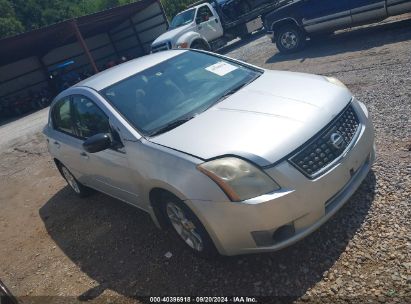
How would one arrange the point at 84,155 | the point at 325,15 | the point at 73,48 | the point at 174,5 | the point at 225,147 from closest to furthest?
the point at 225,147 < the point at 84,155 < the point at 325,15 < the point at 73,48 < the point at 174,5

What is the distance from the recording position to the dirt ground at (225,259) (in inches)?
115

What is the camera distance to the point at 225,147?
3008 mm

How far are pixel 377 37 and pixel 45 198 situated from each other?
27.6ft

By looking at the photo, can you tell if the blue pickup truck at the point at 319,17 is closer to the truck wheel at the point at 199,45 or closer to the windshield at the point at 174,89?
the truck wheel at the point at 199,45

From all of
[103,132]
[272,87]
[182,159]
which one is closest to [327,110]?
[272,87]

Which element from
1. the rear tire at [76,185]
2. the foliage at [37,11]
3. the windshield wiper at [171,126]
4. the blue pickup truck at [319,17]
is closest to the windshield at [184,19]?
the blue pickup truck at [319,17]

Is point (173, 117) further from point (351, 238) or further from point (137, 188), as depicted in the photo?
point (351, 238)

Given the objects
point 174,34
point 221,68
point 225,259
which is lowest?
point 225,259

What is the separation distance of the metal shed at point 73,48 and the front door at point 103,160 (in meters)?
15.0

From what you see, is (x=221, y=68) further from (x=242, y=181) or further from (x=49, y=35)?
(x=49, y=35)

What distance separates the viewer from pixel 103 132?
13.1 feet

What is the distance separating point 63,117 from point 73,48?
2103cm

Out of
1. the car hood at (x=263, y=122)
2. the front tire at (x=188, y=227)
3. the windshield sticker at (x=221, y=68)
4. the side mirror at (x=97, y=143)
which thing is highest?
the windshield sticker at (x=221, y=68)

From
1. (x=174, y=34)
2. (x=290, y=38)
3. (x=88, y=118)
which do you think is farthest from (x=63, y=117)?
(x=174, y=34)
